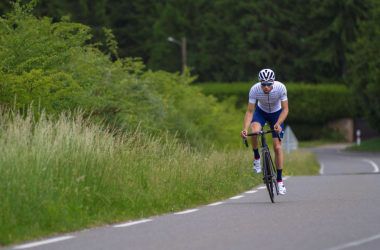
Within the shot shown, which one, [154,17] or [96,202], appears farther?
[154,17]

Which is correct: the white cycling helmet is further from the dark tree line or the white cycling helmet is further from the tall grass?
the dark tree line

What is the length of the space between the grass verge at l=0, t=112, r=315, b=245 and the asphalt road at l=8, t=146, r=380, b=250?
15.6 inches

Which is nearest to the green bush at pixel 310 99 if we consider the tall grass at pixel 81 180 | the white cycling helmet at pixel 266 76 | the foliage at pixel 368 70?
the foliage at pixel 368 70

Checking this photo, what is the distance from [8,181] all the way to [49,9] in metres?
73.0

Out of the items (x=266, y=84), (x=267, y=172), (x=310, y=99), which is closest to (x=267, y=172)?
(x=267, y=172)

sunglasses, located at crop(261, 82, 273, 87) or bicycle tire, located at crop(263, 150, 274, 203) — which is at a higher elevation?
sunglasses, located at crop(261, 82, 273, 87)

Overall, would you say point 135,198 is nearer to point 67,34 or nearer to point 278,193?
point 278,193

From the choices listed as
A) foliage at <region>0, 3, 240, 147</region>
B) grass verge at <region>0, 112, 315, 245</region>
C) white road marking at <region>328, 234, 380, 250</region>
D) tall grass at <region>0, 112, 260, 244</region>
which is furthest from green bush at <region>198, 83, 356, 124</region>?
white road marking at <region>328, 234, 380, 250</region>

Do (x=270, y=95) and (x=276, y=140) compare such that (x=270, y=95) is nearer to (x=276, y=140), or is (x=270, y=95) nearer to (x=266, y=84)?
(x=266, y=84)

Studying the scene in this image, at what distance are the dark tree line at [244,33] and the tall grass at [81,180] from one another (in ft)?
215

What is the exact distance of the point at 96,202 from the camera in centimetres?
1322

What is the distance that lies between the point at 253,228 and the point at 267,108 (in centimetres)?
447

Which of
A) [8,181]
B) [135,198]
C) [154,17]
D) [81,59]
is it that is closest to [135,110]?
[81,59]

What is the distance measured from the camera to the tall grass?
11766 mm
